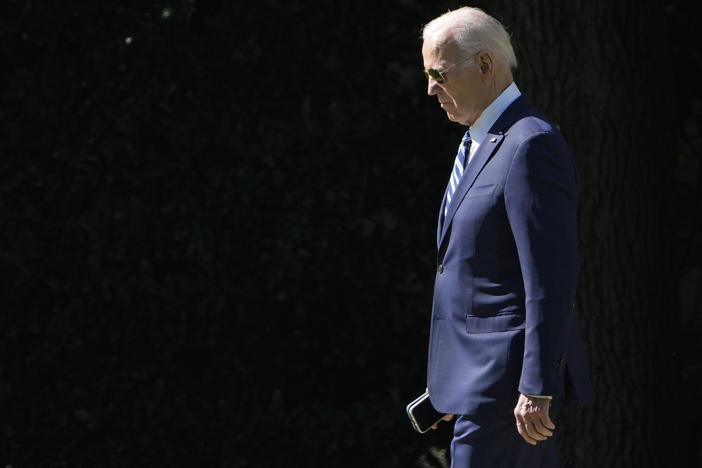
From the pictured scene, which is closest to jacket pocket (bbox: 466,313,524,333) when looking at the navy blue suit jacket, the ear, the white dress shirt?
the navy blue suit jacket

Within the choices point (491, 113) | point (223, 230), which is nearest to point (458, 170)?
point (491, 113)

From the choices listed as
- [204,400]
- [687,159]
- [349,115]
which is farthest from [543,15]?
[687,159]

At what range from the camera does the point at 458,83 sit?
10.5 feet

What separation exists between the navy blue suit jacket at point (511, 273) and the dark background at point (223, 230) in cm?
179

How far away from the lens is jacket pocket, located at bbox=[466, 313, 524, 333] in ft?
10.2

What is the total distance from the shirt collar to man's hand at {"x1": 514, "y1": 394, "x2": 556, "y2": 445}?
79 centimetres

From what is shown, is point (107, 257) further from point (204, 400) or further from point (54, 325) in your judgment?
point (204, 400)

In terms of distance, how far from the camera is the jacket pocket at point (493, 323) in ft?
10.2

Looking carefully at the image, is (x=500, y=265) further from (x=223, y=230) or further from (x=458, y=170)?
(x=223, y=230)

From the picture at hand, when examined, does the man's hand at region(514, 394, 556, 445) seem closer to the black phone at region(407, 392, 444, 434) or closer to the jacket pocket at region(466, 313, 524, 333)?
the jacket pocket at region(466, 313, 524, 333)

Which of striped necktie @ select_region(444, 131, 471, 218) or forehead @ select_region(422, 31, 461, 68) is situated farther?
striped necktie @ select_region(444, 131, 471, 218)

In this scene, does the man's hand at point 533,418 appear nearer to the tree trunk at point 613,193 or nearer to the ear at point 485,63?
the ear at point 485,63

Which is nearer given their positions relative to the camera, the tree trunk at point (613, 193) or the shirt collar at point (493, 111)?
the shirt collar at point (493, 111)

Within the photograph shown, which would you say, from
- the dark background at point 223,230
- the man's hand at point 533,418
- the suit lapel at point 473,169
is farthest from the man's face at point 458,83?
the dark background at point 223,230
